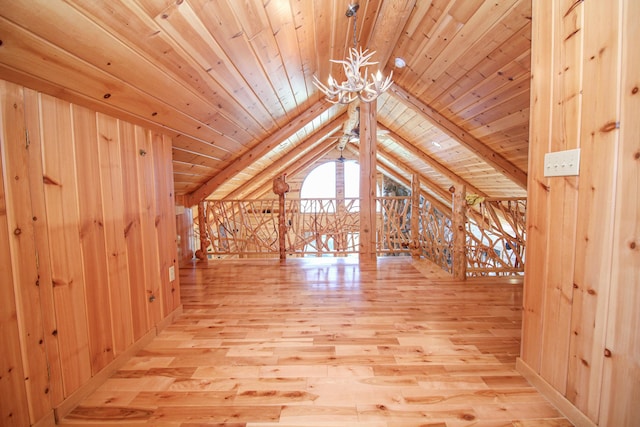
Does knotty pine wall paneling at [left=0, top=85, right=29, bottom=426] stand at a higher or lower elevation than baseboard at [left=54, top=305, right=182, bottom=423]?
Result: higher

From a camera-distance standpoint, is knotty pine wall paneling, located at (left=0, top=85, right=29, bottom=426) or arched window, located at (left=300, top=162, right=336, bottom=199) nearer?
knotty pine wall paneling, located at (left=0, top=85, right=29, bottom=426)

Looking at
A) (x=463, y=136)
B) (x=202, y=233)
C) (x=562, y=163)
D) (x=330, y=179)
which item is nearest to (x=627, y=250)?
(x=562, y=163)

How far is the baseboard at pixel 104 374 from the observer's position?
123cm

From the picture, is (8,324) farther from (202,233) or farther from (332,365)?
(202,233)

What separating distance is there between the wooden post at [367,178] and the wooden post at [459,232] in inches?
41.0

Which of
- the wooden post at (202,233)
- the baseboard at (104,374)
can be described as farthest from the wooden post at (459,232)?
the wooden post at (202,233)

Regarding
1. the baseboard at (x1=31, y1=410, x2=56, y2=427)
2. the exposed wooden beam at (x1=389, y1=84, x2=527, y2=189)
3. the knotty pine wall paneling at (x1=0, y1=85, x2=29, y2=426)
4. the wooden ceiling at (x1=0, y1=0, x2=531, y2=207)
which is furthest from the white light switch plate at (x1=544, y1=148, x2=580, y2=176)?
the exposed wooden beam at (x1=389, y1=84, x2=527, y2=189)

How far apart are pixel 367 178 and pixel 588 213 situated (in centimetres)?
273

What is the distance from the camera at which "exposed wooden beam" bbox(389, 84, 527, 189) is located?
388cm

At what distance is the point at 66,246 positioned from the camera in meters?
1.25

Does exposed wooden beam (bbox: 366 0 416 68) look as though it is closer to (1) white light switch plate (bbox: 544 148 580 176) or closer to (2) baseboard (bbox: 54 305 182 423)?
(1) white light switch plate (bbox: 544 148 580 176)

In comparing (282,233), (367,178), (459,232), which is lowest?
(282,233)

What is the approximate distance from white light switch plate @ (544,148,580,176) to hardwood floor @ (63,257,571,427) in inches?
43.2

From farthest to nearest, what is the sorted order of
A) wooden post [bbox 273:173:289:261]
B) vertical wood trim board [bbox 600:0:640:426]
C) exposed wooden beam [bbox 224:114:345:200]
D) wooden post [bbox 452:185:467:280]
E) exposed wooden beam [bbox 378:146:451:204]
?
exposed wooden beam [bbox 378:146:451:204]
exposed wooden beam [bbox 224:114:345:200]
wooden post [bbox 273:173:289:261]
wooden post [bbox 452:185:467:280]
vertical wood trim board [bbox 600:0:640:426]
